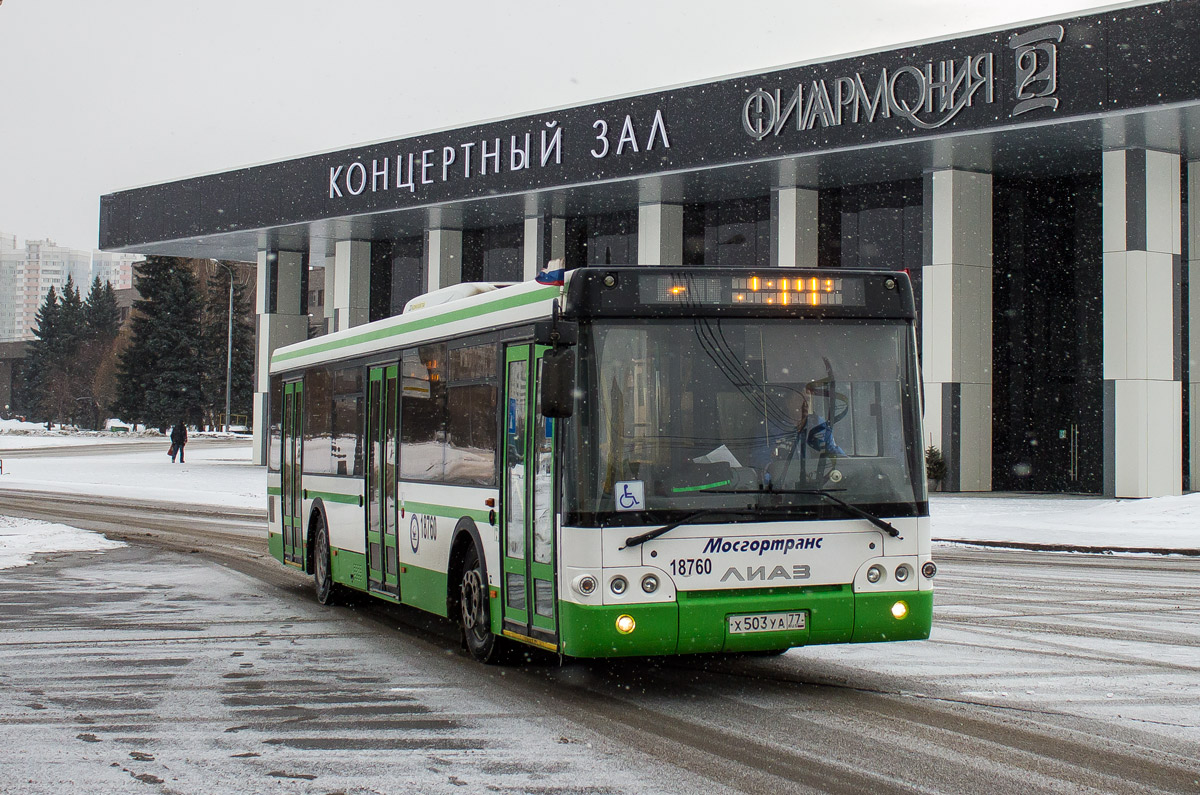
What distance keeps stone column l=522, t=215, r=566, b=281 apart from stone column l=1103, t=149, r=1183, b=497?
16.9 m

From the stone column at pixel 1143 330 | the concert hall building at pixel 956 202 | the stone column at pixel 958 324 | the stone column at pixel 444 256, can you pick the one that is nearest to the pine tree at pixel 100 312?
the concert hall building at pixel 956 202

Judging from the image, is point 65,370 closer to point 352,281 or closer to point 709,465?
A: point 352,281

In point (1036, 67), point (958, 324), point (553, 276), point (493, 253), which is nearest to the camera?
point (553, 276)

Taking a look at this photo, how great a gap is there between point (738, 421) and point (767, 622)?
1191 millimetres

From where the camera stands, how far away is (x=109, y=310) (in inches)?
5581

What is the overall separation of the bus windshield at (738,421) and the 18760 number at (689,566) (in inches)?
11.3

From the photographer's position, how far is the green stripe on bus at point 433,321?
917 centimetres

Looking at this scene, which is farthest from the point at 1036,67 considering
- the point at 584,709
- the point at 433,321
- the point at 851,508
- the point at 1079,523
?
the point at 584,709

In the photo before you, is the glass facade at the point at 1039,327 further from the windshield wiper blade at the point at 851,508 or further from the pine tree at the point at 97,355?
the pine tree at the point at 97,355

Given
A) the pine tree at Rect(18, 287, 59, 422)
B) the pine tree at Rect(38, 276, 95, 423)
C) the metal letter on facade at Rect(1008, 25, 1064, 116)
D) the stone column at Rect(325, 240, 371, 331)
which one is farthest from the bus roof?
the pine tree at Rect(18, 287, 59, 422)

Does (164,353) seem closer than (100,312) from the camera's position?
Yes

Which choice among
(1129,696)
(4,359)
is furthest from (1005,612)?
(4,359)

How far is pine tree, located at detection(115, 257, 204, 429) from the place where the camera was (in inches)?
3696

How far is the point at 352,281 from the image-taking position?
47.7m
